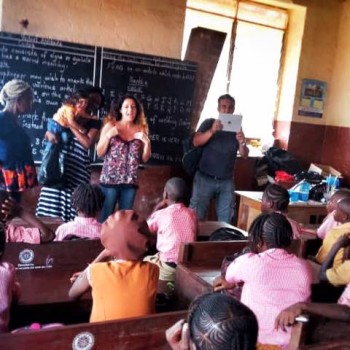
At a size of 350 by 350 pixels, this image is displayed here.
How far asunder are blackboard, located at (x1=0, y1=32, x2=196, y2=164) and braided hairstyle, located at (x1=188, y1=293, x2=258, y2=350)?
3388mm

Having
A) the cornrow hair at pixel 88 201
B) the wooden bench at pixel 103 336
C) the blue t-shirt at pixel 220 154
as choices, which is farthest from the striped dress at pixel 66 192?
the wooden bench at pixel 103 336

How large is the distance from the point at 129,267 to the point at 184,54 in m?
3.52

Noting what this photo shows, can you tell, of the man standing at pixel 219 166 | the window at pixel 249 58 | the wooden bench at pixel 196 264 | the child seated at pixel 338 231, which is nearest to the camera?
the wooden bench at pixel 196 264

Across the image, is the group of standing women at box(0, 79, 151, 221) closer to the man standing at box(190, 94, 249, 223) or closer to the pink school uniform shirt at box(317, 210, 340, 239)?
the man standing at box(190, 94, 249, 223)

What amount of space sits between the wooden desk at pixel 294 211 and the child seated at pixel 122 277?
2.56 meters

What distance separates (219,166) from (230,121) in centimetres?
40

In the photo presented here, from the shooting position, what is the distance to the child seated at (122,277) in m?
1.64

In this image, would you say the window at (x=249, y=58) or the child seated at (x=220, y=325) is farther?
the window at (x=249, y=58)

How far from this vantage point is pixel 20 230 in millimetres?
2268

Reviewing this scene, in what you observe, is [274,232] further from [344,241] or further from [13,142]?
[13,142]

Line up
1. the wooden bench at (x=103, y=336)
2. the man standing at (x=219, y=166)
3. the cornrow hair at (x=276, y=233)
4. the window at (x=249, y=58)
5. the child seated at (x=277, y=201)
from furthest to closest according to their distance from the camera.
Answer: the window at (x=249, y=58) < the man standing at (x=219, y=166) < the child seated at (x=277, y=201) < the cornrow hair at (x=276, y=233) < the wooden bench at (x=103, y=336)

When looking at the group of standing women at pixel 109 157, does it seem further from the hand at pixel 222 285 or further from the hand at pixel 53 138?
the hand at pixel 222 285

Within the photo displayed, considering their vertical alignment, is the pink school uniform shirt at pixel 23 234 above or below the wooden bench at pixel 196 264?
above

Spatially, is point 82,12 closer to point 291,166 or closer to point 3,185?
point 3,185
